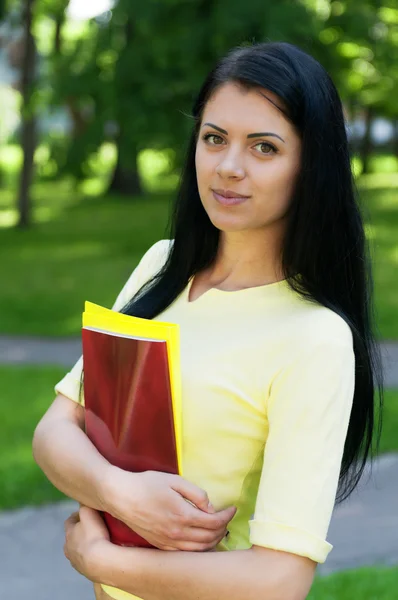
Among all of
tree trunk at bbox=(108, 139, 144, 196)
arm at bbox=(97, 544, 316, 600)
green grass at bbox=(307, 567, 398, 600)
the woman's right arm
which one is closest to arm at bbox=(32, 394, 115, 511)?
the woman's right arm

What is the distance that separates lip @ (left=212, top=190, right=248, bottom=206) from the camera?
5.68ft

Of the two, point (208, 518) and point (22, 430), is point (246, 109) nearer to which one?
point (208, 518)

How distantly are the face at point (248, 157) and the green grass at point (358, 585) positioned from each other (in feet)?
8.68

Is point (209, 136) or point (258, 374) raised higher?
point (209, 136)

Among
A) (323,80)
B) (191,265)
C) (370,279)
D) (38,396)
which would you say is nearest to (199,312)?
(191,265)

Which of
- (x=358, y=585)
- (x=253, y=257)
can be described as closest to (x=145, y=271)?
(x=253, y=257)

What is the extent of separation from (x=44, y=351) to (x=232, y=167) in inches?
341

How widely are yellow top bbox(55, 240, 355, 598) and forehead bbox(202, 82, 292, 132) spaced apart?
29 centimetres

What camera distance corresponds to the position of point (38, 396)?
764cm

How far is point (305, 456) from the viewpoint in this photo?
156 centimetres

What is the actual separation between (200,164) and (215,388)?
40 centimetres

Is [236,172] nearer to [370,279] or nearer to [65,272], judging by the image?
[370,279]

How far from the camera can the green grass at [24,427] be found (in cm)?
552

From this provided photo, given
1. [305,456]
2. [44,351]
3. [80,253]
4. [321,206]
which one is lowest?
[80,253]
